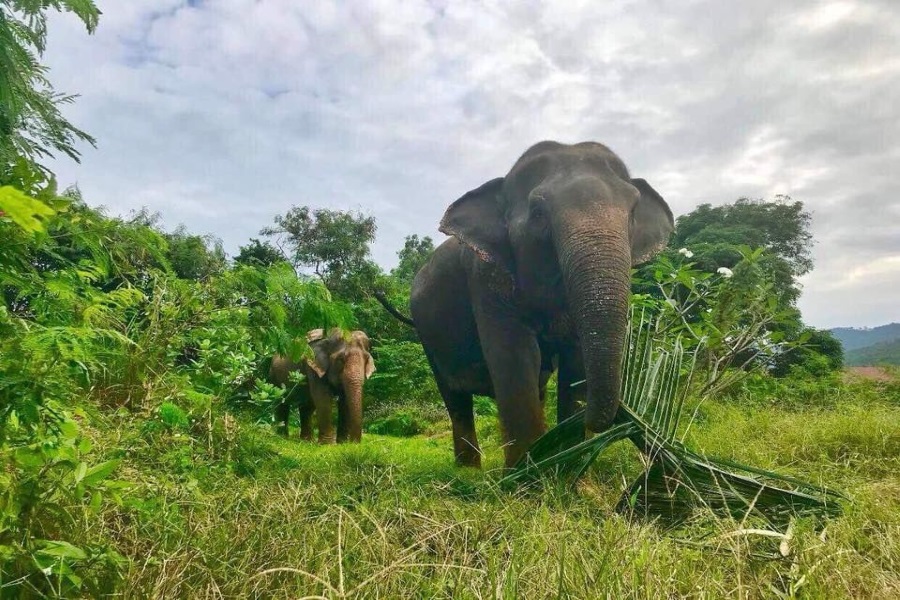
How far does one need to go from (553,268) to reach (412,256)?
94.2ft

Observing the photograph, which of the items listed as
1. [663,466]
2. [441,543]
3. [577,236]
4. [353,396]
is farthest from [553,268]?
[353,396]

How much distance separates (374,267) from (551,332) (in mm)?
21509

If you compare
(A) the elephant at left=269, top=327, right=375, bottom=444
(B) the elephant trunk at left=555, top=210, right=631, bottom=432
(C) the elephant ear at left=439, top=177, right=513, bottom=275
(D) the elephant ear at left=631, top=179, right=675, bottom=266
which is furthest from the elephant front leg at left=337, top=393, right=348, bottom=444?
(B) the elephant trunk at left=555, top=210, right=631, bottom=432

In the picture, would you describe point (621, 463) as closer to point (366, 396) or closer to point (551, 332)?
point (551, 332)

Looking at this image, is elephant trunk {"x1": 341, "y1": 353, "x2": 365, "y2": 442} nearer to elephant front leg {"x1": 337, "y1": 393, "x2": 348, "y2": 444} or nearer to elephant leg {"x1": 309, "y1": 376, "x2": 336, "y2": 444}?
elephant front leg {"x1": 337, "y1": 393, "x2": 348, "y2": 444}

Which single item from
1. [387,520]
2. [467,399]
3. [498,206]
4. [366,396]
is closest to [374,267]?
[366,396]

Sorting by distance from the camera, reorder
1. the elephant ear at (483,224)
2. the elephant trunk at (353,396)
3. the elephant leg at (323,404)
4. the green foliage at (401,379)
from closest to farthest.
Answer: the elephant ear at (483,224) < the elephant trunk at (353,396) < the elephant leg at (323,404) < the green foliage at (401,379)

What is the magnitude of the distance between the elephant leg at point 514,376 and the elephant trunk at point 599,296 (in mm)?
1035

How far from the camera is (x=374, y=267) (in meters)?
25.8

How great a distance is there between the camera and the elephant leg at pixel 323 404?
1133 centimetres

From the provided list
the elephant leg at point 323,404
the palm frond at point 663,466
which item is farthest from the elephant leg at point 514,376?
the elephant leg at point 323,404

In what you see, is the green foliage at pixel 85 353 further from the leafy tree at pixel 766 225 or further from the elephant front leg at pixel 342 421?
the leafy tree at pixel 766 225

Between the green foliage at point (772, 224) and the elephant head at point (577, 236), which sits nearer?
the elephant head at point (577, 236)

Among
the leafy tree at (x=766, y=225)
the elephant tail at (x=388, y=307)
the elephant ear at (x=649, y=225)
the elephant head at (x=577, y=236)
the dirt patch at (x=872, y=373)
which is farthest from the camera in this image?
the leafy tree at (x=766, y=225)
